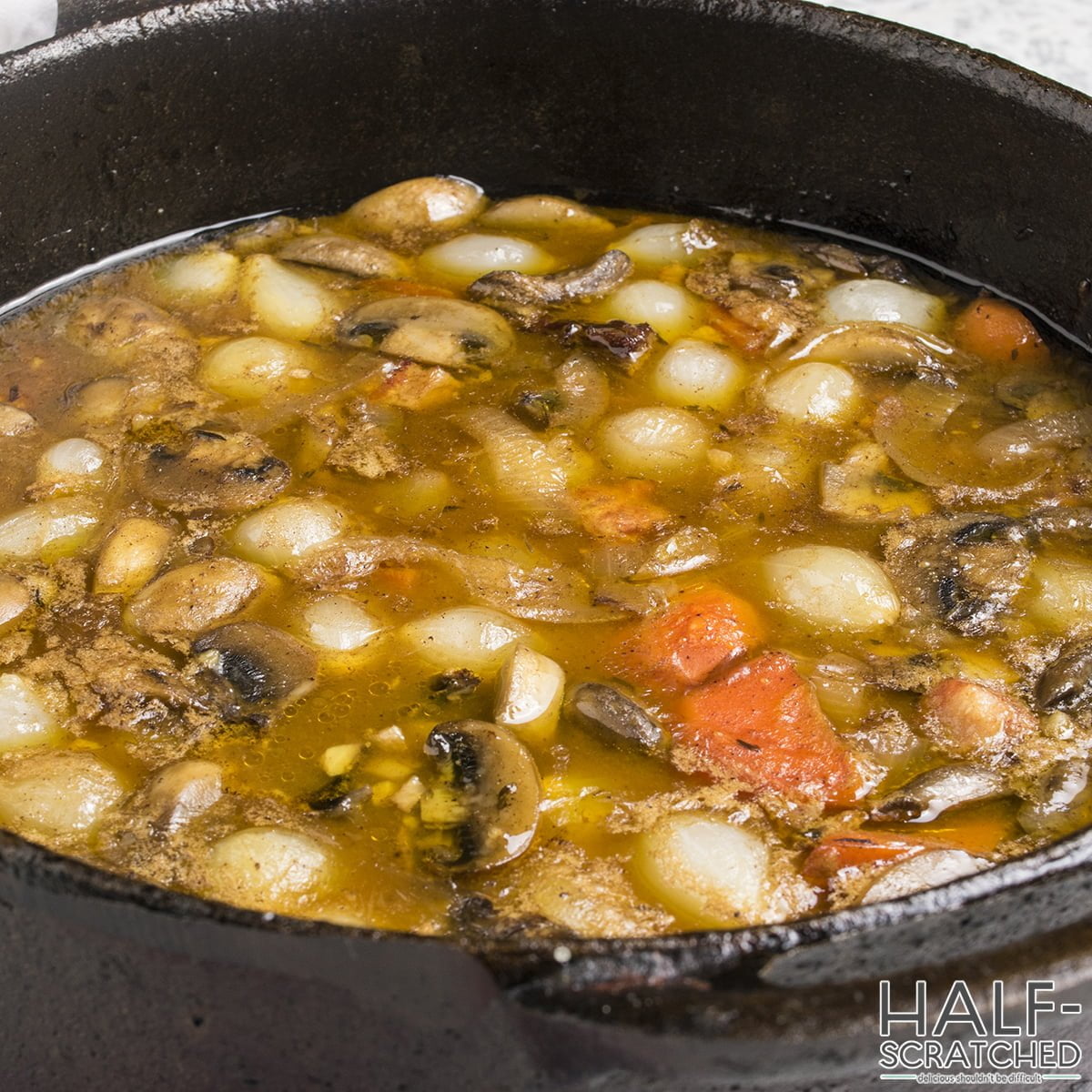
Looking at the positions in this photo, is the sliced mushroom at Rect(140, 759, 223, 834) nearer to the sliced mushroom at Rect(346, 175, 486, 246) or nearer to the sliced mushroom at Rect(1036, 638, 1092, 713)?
the sliced mushroom at Rect(1036, 638, 1092, 713)

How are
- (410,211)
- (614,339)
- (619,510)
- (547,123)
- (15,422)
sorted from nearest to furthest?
(619,510), (15,422), (614,339), (410,211), (547,123)

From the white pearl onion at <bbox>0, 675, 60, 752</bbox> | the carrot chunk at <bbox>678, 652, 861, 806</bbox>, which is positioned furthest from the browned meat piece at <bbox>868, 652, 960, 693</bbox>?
the white pearl onion at <bbox>0, 675, 60, 752</bbox>

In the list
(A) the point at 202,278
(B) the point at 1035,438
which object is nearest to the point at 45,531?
(A) the point at 202,278

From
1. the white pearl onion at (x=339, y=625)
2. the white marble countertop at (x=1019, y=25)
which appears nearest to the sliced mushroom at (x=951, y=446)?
the white pearl onion at (x=339, y=625)

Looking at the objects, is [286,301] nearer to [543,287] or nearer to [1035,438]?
[543,287]

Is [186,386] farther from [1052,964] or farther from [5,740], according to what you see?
[1052,964]
